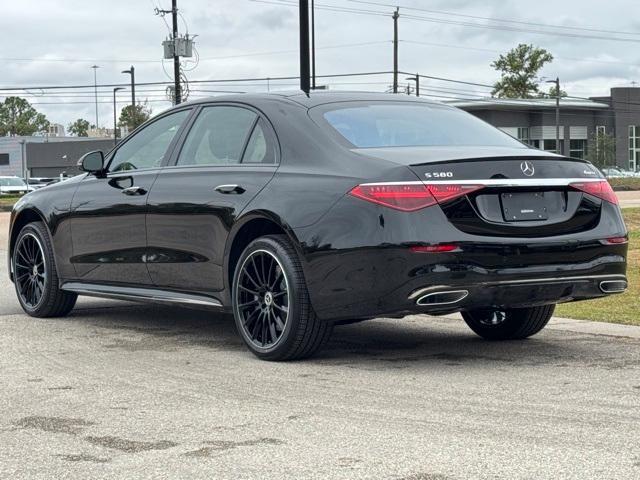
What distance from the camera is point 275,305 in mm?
6945

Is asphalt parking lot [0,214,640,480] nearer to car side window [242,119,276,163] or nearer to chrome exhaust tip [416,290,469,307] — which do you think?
chrome exhaust tip [416,290,469,307]

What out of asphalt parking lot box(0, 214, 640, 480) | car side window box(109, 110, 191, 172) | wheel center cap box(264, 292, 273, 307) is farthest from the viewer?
car side window box(109, 110, 191, 172)

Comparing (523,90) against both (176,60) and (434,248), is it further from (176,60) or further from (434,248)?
(434,248)

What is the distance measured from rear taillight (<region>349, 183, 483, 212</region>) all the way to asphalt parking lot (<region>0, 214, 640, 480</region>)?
0.93m

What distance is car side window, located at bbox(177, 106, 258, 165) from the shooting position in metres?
7.62

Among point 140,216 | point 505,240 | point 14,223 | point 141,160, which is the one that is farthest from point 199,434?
point 14,223

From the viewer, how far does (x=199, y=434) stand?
5.00m

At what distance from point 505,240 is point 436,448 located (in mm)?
2059

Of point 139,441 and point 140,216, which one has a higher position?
point 140,216

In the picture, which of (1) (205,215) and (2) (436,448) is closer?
(2) (436,448)

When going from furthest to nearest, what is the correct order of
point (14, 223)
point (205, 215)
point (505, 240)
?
point (14, 223) → point (205, 215) → point (505, 240)

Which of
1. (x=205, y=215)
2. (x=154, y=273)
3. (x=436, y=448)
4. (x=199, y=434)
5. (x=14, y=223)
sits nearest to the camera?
(x=436, y=448)

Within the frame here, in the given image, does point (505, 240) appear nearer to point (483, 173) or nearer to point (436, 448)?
point (483, 173)

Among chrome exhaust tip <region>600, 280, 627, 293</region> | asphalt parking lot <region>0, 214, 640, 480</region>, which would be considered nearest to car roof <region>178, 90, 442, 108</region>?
asphalt parking lot <region>0, 214, 640, 480</region>
